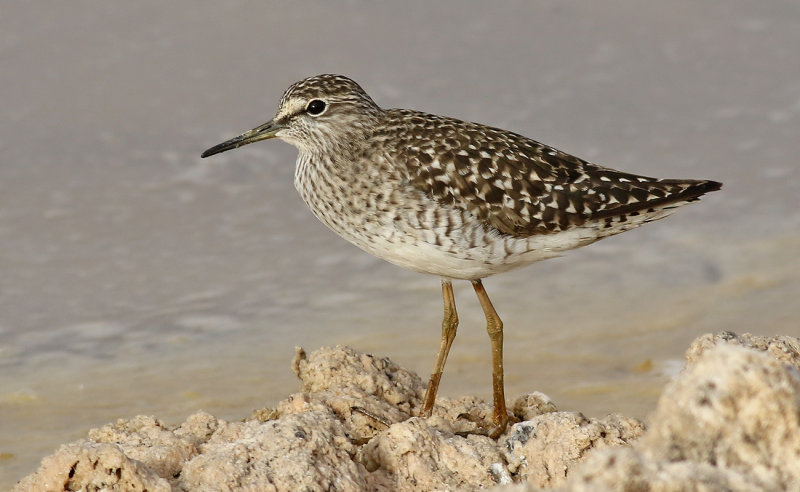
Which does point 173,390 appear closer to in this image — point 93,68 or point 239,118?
point 239,118

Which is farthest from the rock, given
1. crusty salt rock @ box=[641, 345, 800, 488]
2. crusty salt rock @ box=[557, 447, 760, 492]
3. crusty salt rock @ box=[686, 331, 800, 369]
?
crusty salt rock @ box=[686, 331, 800, 369]

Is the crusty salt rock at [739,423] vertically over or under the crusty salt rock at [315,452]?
over

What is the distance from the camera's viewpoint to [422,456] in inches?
230

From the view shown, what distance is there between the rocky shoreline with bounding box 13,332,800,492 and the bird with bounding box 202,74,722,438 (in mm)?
474

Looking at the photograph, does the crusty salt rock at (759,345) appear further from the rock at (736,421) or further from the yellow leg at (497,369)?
the rock at (736,421)

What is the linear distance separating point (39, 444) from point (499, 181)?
141 inches

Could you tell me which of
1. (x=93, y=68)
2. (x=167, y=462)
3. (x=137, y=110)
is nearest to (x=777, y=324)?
(x=167, y=462)

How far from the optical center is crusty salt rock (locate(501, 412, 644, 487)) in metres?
5.82

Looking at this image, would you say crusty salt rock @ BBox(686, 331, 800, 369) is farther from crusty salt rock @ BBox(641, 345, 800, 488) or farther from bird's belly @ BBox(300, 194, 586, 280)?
crusty salt rock @ BBox(641, 345, 800, 488)

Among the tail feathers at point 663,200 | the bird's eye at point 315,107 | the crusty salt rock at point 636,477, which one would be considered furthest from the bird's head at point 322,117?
the crusty salt rock at point 636,477

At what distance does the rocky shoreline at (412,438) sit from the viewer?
3.82 m

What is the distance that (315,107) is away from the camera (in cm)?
755

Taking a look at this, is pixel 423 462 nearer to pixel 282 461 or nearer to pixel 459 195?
pixel 282 461

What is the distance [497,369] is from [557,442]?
1335mm
